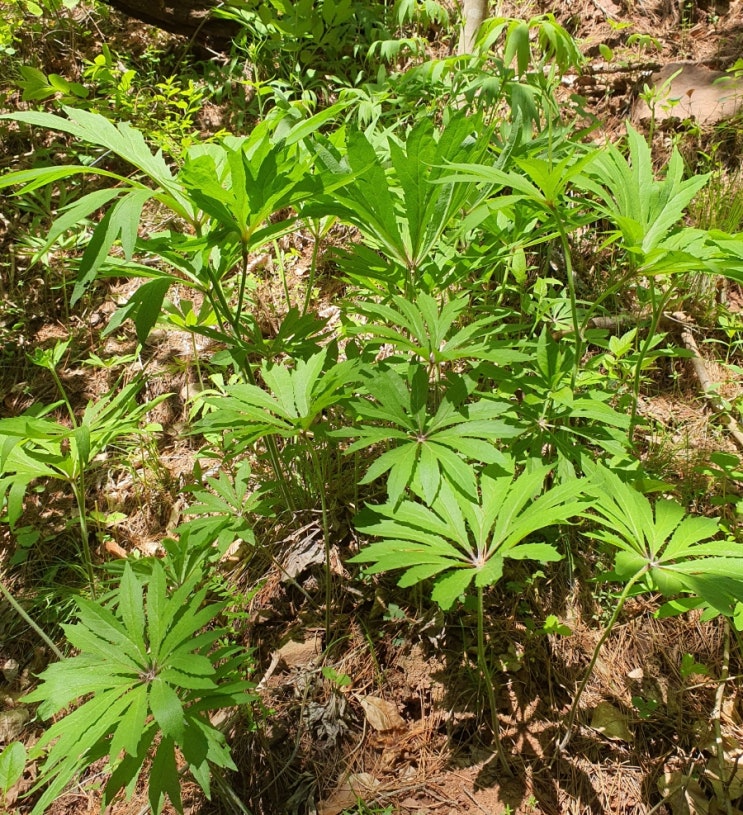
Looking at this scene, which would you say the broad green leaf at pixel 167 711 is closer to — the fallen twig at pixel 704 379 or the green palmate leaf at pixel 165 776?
the green palmate leaf at pixel 165 776

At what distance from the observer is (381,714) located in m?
1.65

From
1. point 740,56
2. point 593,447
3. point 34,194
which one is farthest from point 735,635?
point 34,194

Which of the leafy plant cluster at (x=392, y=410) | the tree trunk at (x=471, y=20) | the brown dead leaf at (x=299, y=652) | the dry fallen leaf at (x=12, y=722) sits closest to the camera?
the leafy plant cluster at (x=392, y=410)

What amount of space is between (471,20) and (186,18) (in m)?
2.15

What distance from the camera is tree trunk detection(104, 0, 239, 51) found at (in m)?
3.83

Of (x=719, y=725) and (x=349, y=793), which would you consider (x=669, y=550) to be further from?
(x=349, y=793)

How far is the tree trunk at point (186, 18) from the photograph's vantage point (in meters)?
3.83

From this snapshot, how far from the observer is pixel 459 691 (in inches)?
65.5

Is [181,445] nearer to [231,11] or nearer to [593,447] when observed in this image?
[593,447]

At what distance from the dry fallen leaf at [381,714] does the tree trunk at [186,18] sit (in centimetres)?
425

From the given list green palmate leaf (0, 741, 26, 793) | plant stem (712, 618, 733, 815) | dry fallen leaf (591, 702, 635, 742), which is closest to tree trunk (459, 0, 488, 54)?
plant stem (712, 618, 733, 815)

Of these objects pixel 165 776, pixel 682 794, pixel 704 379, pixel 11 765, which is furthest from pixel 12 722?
pixel 704 379

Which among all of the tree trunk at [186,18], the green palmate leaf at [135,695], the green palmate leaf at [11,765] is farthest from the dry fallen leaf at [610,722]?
the tree trunk at [186,18]

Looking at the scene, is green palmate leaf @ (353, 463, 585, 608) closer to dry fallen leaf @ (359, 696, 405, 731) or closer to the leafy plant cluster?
the leafy plant cluster
